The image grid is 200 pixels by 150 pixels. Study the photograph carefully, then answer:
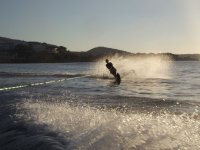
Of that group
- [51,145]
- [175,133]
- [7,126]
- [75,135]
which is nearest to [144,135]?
[175,133]

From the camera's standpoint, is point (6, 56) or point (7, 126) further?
point (6, 56)

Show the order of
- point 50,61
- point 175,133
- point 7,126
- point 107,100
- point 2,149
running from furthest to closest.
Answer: point 50,61
point 107,100
point 7,126
point 175,133
point 2,149

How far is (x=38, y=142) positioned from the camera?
6125mm

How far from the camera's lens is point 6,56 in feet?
508

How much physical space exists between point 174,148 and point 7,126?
372cm

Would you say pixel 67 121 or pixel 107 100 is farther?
pixel 107 100

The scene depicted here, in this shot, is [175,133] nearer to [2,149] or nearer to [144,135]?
[144,135]

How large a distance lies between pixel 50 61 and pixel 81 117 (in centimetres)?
14549

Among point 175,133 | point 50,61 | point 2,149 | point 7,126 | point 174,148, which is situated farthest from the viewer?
point 50,61

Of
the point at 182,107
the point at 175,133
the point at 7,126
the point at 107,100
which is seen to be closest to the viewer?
the point at 175,133

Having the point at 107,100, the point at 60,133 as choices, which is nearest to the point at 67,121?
the point at 60,133

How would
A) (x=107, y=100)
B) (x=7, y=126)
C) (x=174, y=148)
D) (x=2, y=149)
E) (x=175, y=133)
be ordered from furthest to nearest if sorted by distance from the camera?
1. (x=107, y=100)
2. (x=7, y=126)
3. (x=175, y=133)
4. (x=2, y=149)
5. (x=174, y=148)

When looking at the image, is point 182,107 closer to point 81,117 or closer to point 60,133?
point 81,117

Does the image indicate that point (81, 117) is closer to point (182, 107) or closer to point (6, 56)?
point (182, 107)
